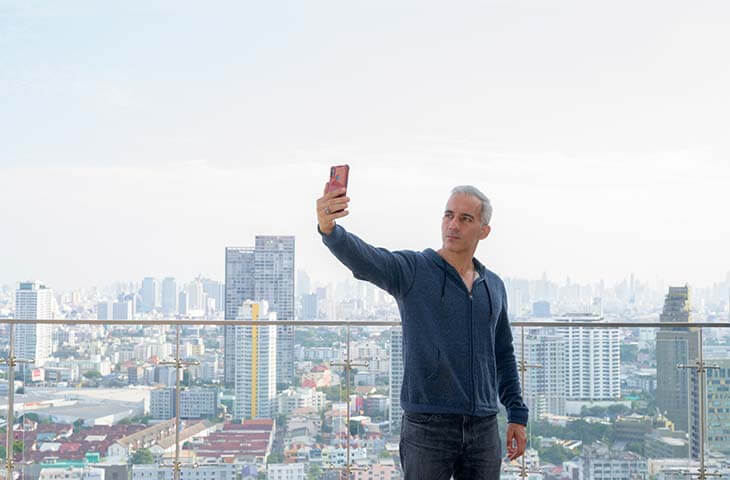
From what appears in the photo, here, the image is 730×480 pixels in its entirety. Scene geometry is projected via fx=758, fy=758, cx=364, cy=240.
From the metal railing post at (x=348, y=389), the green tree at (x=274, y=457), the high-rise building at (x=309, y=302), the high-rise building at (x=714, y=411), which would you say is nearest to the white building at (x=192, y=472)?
the green tree at (x=274, y=457)

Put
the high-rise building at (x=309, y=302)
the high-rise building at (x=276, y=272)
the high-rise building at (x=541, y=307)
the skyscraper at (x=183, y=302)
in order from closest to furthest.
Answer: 1. the high-rise building at (x=276, y=272)
2. the high-rise building at (x=541, y=307)
3. the high-rise building at (x=309, y=302)
4. the skyscraper at (x=183, y=302)

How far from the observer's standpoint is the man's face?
205 cm

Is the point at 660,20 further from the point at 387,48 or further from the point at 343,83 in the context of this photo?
the point at 343,83

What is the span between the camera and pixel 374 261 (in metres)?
1.87

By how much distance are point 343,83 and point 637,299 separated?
8.85 m

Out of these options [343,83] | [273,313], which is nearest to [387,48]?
[343,83]

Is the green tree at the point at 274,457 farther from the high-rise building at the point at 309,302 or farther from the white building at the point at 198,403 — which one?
the high-rise building at the point at 309,302

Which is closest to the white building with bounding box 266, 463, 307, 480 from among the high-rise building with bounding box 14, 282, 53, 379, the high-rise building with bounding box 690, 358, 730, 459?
the high-rise building with bounding box 14, 282, 53, 379

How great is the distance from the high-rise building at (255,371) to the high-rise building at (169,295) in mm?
5351

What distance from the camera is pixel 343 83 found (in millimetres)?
15016

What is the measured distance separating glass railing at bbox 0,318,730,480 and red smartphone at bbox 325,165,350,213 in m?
1.63

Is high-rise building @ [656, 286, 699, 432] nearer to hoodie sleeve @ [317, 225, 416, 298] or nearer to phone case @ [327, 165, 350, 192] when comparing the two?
hoodie sleeve @ [317, 225, 416, 298]

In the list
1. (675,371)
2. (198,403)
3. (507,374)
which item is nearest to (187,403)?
(198,403)

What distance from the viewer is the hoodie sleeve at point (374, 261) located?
1.78 meters
